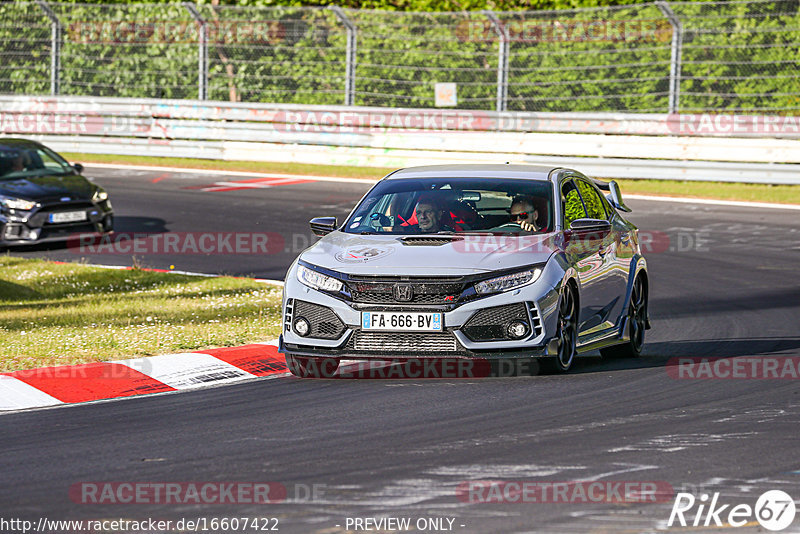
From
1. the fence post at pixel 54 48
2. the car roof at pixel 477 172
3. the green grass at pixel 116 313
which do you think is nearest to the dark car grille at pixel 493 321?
the car roof at pixel 477 172

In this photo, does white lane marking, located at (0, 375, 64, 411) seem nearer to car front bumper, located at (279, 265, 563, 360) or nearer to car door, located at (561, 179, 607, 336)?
car front bumper, located at (279, 265, 563, 360)

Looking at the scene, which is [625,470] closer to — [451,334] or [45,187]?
[451,334]

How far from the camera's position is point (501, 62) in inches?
1078

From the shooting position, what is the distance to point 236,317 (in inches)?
513

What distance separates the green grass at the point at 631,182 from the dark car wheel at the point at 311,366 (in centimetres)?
1543

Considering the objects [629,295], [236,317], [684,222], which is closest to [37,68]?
[684,222]

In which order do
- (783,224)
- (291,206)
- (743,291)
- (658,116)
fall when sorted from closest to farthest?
(743,291) < (783,224) < (291,206) < (658,116)

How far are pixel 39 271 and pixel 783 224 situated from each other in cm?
1103

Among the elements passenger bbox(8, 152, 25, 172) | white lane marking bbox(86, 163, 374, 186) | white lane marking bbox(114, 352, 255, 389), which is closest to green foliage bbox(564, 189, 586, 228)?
white lane marking bbox(114, 352, 255, 389)

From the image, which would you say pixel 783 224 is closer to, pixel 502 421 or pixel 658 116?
pixel 658 116

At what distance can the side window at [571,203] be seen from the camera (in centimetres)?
1062

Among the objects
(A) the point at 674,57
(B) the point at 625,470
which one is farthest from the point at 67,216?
(B) the point at 625,470

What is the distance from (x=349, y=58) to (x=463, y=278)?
20210 mm

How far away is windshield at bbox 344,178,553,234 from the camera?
33.7 ft
